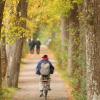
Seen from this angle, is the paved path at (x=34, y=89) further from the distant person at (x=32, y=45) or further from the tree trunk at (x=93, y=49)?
the distant person at (x=32, y=45)

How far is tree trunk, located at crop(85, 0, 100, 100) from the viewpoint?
16750mm

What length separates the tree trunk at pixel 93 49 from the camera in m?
16.8

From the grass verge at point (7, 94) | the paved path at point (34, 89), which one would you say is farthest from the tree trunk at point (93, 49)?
the grass verge at point (7, 94)

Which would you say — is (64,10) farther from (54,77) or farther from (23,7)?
(54,77)

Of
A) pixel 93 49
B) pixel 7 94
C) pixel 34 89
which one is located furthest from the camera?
pixel 34 89

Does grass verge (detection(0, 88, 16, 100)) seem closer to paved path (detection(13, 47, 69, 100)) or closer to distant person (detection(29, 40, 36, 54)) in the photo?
paved path (detection(13, 47, 69, 100))

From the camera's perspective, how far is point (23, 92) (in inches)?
1083

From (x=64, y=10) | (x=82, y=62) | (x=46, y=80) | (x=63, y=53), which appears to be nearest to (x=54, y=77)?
(x=63, y=53)

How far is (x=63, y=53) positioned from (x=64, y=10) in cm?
924

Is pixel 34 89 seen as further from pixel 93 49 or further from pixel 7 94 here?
pixel 93 49

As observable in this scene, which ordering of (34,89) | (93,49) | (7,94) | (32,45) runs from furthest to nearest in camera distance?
(32,45)
(34,89)
(7,94)
(93,49)

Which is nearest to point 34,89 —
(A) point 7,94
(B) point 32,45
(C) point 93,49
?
(A) point 7,94

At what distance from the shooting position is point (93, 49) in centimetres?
1694

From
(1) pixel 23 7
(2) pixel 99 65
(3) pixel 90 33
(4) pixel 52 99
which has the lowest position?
(4) pixel 52 99
